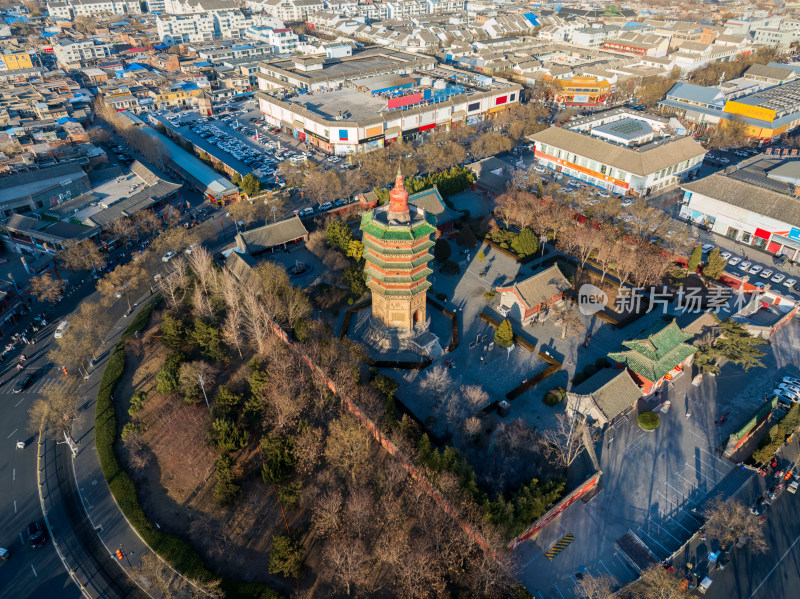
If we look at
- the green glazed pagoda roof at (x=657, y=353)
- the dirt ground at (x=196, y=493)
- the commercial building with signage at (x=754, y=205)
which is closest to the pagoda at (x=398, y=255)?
the dirt ground at (x=196, y=493)

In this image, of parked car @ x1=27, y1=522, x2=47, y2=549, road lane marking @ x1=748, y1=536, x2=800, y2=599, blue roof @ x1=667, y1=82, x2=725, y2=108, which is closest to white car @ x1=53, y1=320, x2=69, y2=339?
parked car @ x1=27, y1=522, x2=47, y2=549

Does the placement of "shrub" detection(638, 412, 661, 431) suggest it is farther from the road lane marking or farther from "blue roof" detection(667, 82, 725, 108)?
"blue roof" detection(667, 82, 725, 108)

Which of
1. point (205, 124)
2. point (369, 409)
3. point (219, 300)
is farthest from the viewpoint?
point (205, 124)

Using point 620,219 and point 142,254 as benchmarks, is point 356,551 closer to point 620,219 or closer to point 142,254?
point 142,254

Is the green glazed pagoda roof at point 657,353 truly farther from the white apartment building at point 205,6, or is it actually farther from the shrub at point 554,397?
the white apartment building at point 205,6

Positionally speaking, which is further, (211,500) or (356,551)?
(211,500)

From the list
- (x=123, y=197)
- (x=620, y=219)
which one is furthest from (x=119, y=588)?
(x=620, y=219)
